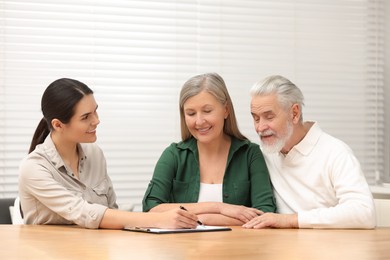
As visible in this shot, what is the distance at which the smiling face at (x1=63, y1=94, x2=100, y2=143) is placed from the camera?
2.98 metres

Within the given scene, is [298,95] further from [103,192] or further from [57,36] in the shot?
[57,36]

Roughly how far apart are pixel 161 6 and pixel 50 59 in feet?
2.63

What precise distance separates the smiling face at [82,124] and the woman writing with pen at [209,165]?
40 centimetres

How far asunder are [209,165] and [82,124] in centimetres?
64

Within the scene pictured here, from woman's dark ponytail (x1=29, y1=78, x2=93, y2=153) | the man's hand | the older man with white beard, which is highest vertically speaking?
woman's dark ponytail (x1=29, y1=78, x2=93, y2=153)

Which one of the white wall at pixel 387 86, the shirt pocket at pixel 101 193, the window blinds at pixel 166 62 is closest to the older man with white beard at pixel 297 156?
the shirt pocket at pixel 101 193

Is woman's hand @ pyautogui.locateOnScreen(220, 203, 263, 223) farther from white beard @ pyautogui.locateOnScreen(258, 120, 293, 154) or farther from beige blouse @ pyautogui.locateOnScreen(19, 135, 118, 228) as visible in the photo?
beige blouse @ pyautogui.locateOnScreen(19, 135, 118, 228)

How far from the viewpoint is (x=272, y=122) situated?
3137 mm

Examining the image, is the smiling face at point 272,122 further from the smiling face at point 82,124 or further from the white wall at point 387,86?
the white wall at point 387,86

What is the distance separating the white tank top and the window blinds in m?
1.51

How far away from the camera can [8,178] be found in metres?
4.46

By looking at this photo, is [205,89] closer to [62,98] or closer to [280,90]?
[280,90]

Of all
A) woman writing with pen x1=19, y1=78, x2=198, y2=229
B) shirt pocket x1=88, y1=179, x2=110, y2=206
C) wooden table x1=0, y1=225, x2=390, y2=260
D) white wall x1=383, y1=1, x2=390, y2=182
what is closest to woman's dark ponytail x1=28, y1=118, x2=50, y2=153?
woman writing with pen x1=19, y1=78, x2=198, y2=229

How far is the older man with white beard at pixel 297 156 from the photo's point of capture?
3.00 metres
